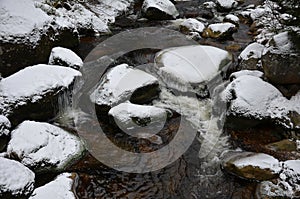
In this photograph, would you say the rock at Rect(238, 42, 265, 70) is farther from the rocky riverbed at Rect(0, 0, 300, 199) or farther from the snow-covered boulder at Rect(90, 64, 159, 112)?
the snow-covered boulder at Rect(90, 64, 159, 112)

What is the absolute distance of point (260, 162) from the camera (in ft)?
14.7

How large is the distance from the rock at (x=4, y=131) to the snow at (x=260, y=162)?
332 cm

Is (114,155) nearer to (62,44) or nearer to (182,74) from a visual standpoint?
(182,74)

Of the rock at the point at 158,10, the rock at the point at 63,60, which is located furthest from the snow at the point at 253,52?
the rock at the point at 158,10

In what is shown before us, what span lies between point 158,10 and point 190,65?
3.60 m

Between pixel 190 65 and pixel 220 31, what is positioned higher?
pixel 220 31

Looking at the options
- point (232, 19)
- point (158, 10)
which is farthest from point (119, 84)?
point (232, 19)

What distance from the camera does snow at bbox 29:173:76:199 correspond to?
3.97 m

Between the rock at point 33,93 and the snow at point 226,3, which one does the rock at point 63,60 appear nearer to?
the rock at point 33,93

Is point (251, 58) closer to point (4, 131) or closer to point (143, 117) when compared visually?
point (143, 117)

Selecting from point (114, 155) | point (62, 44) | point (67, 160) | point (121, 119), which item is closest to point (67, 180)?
point (67, 160)

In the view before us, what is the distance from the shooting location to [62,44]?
7289 mm

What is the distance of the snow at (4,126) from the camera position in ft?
15.5

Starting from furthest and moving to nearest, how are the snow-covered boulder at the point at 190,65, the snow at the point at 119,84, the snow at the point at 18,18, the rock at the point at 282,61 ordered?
the snow-covered boulder at the point at 190,65 → the snow at the point at 18,18 → the snow at the point at 119,84 → the rock at the point at 282,61
